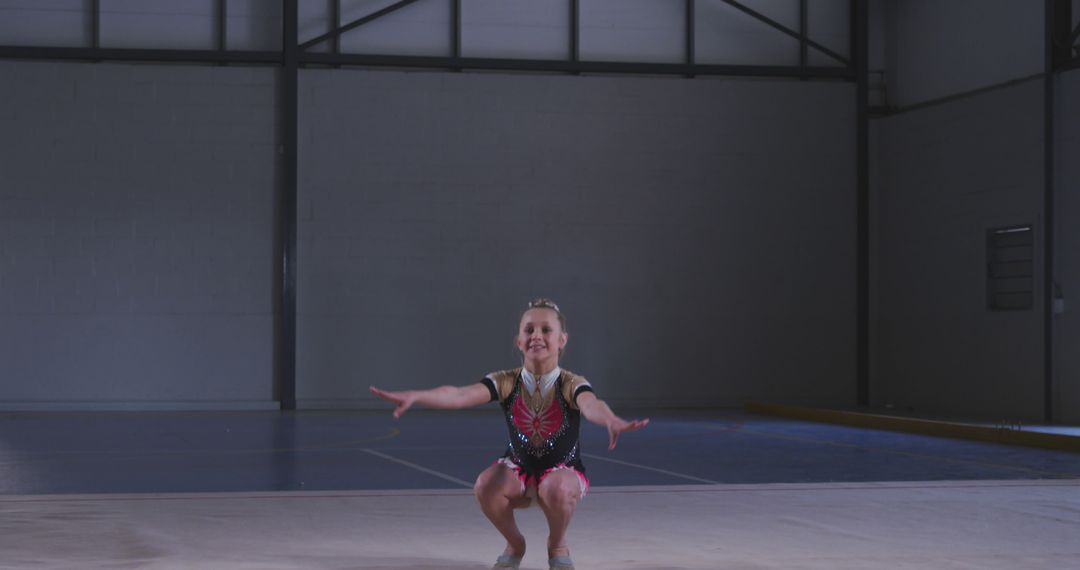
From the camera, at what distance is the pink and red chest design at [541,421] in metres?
5.24

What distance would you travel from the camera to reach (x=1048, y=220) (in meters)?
16.9

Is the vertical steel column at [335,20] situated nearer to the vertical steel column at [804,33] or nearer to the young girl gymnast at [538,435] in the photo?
the vertical steel column at [804,33]

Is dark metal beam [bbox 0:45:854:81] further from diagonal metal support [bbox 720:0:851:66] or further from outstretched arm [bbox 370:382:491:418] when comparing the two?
outstretched arm [bbox 370:382:491:418]

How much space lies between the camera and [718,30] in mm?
20891

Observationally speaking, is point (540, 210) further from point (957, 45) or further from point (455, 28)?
point (957, 45)

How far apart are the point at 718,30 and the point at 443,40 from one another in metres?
4.33

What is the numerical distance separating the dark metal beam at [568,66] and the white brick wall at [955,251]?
1626mm

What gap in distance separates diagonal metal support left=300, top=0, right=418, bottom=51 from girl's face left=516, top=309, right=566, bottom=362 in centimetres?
1535

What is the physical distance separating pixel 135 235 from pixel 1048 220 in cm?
1248

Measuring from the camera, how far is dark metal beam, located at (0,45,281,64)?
19047 millimetres

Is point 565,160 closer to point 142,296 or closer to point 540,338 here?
point 142,296

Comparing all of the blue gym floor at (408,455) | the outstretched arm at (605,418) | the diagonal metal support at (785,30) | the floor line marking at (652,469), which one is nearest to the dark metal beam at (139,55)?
the blue gym floor at (408,455)

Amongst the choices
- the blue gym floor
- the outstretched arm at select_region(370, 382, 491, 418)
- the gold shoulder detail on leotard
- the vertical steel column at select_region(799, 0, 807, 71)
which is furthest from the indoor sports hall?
the outstretched arm at select_region(370, 382, 491, 418)

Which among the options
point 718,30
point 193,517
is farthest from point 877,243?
point 193,517
